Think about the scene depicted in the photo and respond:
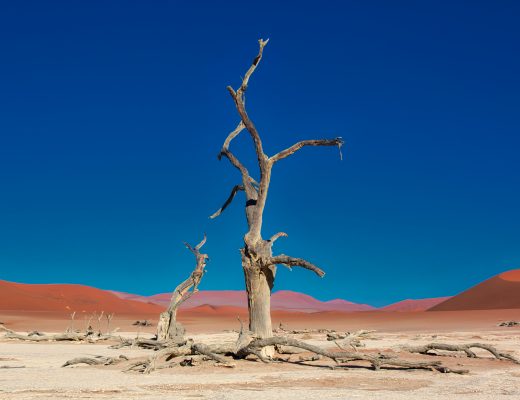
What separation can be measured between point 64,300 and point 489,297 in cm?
5702

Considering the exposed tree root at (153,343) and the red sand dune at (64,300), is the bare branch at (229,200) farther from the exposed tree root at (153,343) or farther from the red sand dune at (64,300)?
the red sand dune at (64,300)

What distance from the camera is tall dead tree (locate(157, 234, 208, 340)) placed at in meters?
21.4

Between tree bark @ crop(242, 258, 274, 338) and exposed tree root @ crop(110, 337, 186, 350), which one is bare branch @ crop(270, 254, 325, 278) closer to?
tree bark @ crop(242, 258, 274, 338)

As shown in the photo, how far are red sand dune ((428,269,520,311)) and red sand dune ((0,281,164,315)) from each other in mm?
38707

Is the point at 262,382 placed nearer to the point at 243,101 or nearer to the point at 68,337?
the point at 243,101

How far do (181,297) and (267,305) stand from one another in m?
9.12

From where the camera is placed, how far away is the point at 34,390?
937cm

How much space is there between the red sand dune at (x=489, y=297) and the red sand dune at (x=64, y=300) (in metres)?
38.7

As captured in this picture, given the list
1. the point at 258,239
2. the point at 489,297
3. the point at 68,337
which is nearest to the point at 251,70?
the point at 258,239

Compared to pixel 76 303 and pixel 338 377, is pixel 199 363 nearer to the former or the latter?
pixel 338 377

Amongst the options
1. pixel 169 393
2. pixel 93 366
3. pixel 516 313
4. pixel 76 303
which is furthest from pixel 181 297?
pixel 76 303

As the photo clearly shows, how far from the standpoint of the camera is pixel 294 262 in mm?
12984

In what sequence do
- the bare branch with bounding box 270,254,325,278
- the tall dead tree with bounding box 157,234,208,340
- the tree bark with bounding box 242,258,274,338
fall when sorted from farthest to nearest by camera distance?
the tall dead tree with bounding box 157,234,208,340
the tree bark with bounding box 242,258,274,338
the bare branch with bounding box 270,254,325,278

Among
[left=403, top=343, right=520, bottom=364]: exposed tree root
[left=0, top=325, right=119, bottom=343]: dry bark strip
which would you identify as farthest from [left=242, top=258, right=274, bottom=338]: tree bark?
[left=0, top=325, right=119, bottom=343]: dry bark strip
